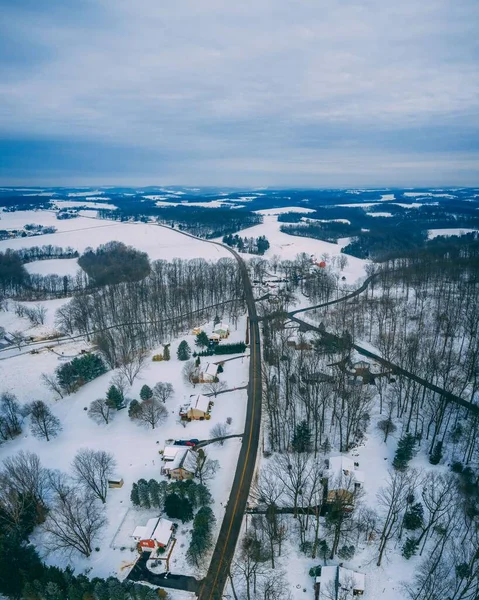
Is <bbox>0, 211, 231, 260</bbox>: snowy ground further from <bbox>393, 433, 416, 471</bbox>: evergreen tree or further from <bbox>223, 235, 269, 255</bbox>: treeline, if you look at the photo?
<bbox>393, 433, 416, 471</bbox>: evergreen tree

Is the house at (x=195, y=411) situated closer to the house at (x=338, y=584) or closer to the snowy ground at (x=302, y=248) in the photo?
the house at (x=338, y=584)

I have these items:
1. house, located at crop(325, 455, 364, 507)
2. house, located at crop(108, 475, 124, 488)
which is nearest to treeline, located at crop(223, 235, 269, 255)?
house, located at crop(325, 455, 364, 507)

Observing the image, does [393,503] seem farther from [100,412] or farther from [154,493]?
[100,412]

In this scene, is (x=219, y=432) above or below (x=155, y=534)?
above

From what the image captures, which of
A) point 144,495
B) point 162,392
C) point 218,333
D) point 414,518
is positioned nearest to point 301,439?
point 414,518

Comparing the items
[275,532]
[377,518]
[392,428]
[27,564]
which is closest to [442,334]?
[392,428]
